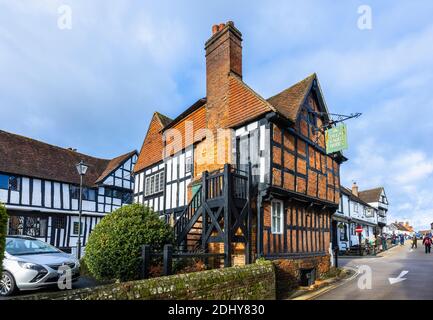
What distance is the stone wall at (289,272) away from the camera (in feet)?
34.3

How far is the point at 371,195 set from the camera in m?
49.6

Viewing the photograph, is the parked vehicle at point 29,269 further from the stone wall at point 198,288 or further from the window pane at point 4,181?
the window pane at point 4,181

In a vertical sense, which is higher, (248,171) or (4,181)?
(4,181)

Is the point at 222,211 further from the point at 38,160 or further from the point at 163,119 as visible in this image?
the point at 38,160

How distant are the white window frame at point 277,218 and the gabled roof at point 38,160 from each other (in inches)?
598

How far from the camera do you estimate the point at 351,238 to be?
34219 mm

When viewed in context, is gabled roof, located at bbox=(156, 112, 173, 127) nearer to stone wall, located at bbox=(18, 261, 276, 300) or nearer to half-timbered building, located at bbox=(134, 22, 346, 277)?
half-timbered building, located at bbox=(134, 22, 346, 277)

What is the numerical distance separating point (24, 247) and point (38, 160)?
57.9 ft

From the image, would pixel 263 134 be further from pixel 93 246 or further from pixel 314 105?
pixel 93 246

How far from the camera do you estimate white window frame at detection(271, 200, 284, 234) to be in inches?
448

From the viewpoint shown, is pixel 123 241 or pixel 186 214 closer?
pixel 123 241

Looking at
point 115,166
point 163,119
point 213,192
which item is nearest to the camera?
point 213,192

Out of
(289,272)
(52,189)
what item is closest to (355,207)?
(289,272)

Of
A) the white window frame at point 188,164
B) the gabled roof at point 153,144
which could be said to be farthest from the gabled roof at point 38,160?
the white window frame at point 188,164
